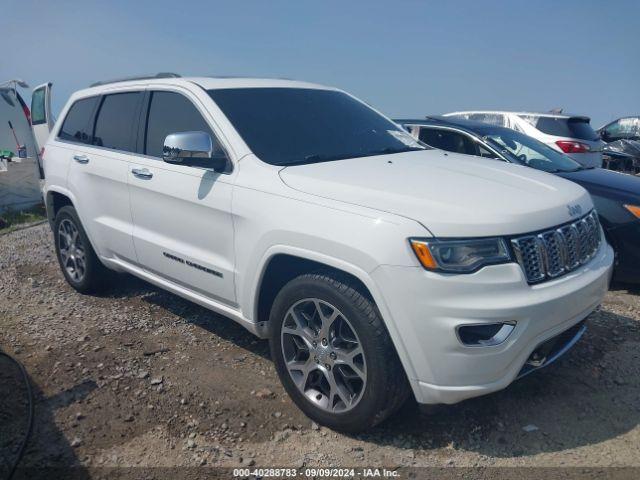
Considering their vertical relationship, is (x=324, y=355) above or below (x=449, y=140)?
below

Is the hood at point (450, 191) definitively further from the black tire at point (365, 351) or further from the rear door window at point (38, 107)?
the rear door window at point (38, 107)

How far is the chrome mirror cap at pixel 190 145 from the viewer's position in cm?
318

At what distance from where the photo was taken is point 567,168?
5.63 m

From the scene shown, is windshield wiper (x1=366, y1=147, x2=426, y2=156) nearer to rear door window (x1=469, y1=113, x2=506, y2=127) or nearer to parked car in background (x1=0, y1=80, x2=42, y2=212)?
parked car in background (x1=0, y1=80, x2=42, y2=212)

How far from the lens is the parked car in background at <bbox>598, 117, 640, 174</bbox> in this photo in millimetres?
13867

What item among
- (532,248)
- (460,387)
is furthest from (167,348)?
(532,248)

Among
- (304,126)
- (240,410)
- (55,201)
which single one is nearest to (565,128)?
(304,126)

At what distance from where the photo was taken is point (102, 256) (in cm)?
454

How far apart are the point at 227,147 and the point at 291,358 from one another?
1.31m

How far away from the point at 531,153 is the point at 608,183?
102 cm

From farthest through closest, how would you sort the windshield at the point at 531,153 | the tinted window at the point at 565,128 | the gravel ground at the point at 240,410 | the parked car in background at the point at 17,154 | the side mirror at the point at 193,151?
the parked car in background at the point at 17,154
the tinted window at the point at 565,128
the windshield at the point at 531,153
the side mirror at the point at 193,151
the gravel ground at the point at 240,410

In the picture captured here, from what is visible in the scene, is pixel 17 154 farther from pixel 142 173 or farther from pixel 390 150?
pixel 390 150

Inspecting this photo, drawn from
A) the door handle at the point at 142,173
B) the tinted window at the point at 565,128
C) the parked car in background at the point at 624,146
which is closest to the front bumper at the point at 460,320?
the door handle at the point at 142,173

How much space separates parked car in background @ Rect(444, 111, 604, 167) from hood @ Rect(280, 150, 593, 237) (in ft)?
18.9
